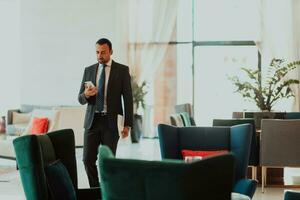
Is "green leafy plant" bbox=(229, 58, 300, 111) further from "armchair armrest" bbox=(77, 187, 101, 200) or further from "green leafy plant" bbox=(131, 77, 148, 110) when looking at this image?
"armchair armrest" bbox=(77, 187, 101, 200)

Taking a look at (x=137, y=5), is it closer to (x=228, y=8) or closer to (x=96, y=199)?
(x=228, y=8)

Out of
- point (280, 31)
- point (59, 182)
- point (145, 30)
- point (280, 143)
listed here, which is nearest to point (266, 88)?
point (280, 143)

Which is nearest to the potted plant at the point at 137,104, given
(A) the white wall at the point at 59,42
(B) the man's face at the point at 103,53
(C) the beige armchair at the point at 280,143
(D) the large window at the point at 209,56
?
(D) the large window at the point at 209,56

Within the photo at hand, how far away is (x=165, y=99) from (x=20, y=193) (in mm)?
5598

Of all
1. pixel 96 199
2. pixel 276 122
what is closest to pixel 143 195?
pixel 96 199

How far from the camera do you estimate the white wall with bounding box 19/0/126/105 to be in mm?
9953

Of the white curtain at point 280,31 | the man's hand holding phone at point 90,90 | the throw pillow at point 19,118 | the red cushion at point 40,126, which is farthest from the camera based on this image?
the throw pillow at point 19,118

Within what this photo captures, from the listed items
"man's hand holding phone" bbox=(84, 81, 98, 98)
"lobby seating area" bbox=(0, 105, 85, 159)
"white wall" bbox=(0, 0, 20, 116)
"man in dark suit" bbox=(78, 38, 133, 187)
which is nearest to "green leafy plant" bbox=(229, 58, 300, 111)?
"lobby seating area" bbox=(0, 105, 85, 159)

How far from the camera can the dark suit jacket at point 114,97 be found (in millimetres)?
4086

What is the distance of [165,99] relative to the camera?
10227 millimetres

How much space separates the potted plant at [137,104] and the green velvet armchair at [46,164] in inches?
265

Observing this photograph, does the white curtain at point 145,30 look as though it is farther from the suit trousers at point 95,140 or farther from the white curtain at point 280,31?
the suit trousers at point 95,140

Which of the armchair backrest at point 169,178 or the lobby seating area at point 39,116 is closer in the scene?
the armchair backrest at point 169,178

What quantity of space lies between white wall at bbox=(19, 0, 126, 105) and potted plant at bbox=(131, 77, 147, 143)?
3.55ft
